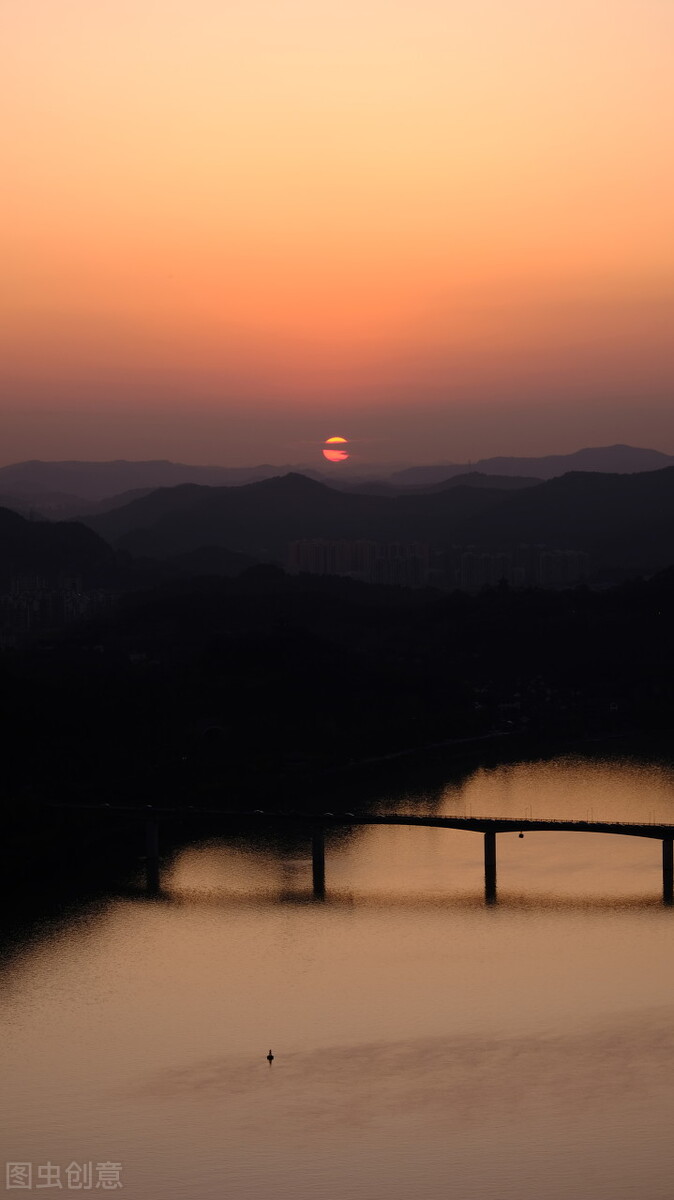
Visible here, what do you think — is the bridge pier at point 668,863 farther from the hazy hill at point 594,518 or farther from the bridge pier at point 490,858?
the hazy hill at point 594,518

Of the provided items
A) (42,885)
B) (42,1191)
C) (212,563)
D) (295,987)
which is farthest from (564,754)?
(212,563)

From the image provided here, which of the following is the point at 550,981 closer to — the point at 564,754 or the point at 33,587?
the point at 564,754

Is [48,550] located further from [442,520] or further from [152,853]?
[152,853]

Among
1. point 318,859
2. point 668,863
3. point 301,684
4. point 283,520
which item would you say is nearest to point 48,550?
point 283,520

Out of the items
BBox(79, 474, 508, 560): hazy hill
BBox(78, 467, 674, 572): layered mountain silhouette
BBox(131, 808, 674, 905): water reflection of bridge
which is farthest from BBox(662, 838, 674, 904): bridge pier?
BBox(79, 474, 508, 560): hazy hill

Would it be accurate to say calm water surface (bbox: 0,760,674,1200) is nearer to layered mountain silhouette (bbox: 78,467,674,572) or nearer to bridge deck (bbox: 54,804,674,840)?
bridge deck (bbox: 54,804,674,840)

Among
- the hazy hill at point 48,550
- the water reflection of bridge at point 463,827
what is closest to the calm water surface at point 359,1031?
the water reflection of bridge at point 463,827
